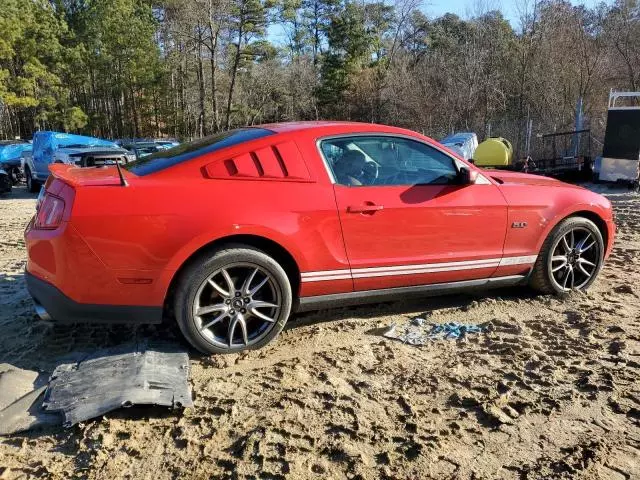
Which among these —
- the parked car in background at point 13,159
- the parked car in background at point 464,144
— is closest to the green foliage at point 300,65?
the parked car in background at point 464,144

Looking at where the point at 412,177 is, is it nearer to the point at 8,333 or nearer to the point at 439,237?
the point at 439,237

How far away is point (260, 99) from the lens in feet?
142

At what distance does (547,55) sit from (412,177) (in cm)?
2319

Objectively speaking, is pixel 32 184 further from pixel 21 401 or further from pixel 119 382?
pixel 119 382

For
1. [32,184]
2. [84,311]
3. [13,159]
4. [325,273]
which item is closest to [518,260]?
[325,273]

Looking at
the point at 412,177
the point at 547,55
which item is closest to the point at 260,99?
the point at 547,55

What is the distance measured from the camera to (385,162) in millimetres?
4078

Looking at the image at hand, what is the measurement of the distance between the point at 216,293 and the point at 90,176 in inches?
43.7

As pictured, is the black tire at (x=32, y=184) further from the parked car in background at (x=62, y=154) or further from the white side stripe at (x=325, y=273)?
the white side stripe at (x=325, y=273)

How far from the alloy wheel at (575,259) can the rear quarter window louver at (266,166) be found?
2.33 m

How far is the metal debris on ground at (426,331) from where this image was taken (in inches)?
155

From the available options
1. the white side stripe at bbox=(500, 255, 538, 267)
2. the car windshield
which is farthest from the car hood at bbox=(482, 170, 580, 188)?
the car windshield

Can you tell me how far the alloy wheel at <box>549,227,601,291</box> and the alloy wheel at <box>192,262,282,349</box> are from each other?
2462 millimetres

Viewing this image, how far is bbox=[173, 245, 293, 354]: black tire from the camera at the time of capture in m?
3.42
